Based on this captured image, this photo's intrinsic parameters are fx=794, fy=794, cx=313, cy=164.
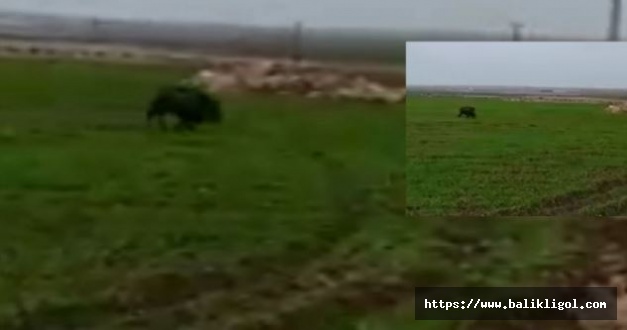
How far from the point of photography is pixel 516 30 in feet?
5.42

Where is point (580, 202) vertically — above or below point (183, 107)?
below

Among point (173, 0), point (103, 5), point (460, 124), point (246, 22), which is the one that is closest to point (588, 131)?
point (460, 124)

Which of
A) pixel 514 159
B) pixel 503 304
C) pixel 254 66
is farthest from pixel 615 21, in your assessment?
pixel 254 66

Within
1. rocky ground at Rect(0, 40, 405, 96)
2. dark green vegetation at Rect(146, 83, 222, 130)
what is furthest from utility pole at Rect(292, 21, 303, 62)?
dark green vegetation at Rect(146, 83, 222, 130)

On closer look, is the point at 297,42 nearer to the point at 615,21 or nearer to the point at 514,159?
the point at 514,159

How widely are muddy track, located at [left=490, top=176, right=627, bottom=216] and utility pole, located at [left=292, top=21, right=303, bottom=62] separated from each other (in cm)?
53

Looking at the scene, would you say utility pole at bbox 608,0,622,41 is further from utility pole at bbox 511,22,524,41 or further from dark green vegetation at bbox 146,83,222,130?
dark green vegetation at bbox 146,83,222,130

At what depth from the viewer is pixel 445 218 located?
1687mm

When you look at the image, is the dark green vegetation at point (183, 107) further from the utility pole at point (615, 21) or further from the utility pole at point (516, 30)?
the utility pole at point (615, 21)

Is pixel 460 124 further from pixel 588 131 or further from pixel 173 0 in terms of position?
pixel 173 0

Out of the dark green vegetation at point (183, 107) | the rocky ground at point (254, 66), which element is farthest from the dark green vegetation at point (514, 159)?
the dark green vegetation at point (183, 107)

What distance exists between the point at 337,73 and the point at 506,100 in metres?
0.36

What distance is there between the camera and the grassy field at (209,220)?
5.48 ft

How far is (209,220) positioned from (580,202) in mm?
789
